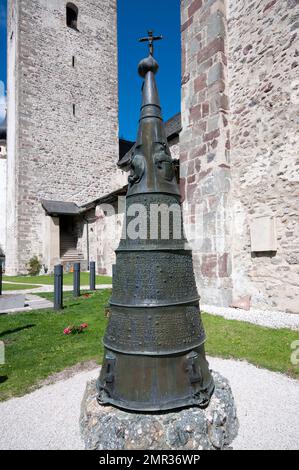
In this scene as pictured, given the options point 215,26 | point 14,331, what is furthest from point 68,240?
point 215,26

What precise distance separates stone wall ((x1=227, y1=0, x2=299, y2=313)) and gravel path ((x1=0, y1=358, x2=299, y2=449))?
115 inches

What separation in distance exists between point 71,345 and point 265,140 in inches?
211

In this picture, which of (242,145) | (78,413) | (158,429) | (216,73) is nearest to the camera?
(158,429)

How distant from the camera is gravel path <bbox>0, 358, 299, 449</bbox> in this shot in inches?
85.3

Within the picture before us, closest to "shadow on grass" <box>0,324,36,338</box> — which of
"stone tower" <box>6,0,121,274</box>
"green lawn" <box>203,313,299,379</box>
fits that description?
"green lawn" <box>203,313,299,379</box>

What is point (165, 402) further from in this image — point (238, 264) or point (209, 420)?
point (238, 264)

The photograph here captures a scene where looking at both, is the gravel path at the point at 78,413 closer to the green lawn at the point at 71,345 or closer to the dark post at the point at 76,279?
the green lawn at the point at 71,345

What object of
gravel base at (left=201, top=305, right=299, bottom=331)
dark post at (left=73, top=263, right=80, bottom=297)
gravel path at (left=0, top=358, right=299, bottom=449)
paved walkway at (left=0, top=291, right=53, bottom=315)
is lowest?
gravel path at (left=0, top=358, right=299, bottom=449)

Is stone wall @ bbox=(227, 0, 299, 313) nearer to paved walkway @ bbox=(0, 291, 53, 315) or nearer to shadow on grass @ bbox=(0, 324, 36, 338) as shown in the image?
shadow on grass @ bbox=(0, 324, 36, 338)

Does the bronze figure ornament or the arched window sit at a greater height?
the arched window

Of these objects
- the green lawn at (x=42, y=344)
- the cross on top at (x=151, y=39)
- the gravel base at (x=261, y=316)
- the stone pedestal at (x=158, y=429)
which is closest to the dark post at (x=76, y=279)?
the green lawn at (x=42, y=344)

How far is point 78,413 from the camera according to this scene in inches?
100

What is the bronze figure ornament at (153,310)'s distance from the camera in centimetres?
212

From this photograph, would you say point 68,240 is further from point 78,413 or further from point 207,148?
point 78,413
